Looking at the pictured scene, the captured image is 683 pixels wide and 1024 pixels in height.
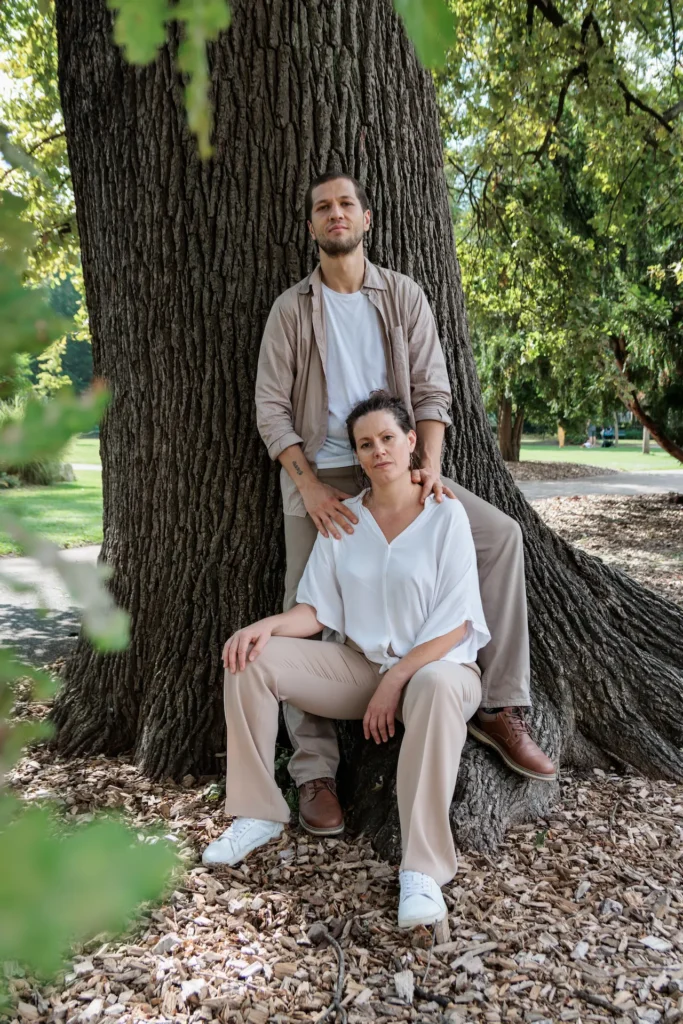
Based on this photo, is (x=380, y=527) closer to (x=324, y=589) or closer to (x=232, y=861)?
(x=324, y=589)

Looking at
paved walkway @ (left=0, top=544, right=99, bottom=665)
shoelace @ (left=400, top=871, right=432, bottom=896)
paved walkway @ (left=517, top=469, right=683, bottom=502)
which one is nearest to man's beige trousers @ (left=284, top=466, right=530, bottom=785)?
shoelace @ (left=400, top=871, right=432, bottom=896)

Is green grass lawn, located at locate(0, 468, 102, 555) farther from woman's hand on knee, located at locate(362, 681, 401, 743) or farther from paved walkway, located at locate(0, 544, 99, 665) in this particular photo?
woman's hand on knee, located at locate(362, 681, 401, 743)

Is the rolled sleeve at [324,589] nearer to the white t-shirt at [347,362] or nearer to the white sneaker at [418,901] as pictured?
the white t-shirt at [347,362]

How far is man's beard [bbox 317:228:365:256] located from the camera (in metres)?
3.40

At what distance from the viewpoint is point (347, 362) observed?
358 cm

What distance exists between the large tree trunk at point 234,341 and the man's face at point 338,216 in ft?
0.72

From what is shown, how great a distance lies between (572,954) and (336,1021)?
729 millimetres

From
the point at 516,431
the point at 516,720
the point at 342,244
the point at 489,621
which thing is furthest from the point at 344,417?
the point at 516,431

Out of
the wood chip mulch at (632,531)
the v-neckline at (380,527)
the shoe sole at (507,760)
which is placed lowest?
the wood chip mulch at (632,531)

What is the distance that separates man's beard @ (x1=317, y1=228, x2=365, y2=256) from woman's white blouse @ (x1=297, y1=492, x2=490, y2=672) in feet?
3.22

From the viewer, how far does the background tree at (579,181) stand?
7891mm

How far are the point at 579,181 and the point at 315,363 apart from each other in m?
12.0

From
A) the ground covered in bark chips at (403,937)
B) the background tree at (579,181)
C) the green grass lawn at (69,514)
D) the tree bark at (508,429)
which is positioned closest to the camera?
the ground covered in bark chips at (403,937)

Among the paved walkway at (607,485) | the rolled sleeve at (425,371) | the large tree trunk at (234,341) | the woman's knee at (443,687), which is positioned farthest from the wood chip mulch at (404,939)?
the paved walkway at (607,485)
